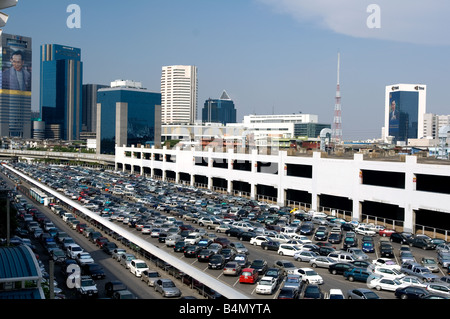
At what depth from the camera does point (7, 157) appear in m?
130

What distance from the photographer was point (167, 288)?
18.1m

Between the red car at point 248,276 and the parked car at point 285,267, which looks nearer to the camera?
the red car at point 248,276

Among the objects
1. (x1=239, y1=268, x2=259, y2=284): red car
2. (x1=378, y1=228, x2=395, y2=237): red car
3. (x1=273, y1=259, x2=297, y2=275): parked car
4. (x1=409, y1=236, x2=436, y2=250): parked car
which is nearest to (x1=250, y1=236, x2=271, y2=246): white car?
(x1=273, y1=259, x2=297, y2=275): parked car

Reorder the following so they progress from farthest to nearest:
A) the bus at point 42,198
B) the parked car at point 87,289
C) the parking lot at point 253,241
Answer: the bus at point 42,198 < the parking lot at point 253,241 < the parked car at point 87,289

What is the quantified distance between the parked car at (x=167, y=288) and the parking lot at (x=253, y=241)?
33 cm

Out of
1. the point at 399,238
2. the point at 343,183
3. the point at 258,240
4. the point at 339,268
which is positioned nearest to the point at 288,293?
the point at 339,268

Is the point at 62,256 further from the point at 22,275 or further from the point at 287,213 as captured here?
the point at 287,213

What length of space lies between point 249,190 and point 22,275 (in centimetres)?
4248

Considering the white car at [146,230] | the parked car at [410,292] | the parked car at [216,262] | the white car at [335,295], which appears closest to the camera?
the white car at [335,295]

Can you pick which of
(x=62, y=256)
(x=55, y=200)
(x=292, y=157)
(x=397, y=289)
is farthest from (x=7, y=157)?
(x=397, y=289)

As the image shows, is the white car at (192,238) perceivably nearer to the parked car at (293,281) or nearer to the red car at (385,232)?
the parked car at (293,281)

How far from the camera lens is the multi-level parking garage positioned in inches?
1289

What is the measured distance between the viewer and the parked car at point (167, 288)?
17922mm

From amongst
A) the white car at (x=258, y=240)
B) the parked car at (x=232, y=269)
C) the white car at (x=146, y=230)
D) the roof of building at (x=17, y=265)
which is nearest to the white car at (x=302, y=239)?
the white car at (x=258, y=240)
